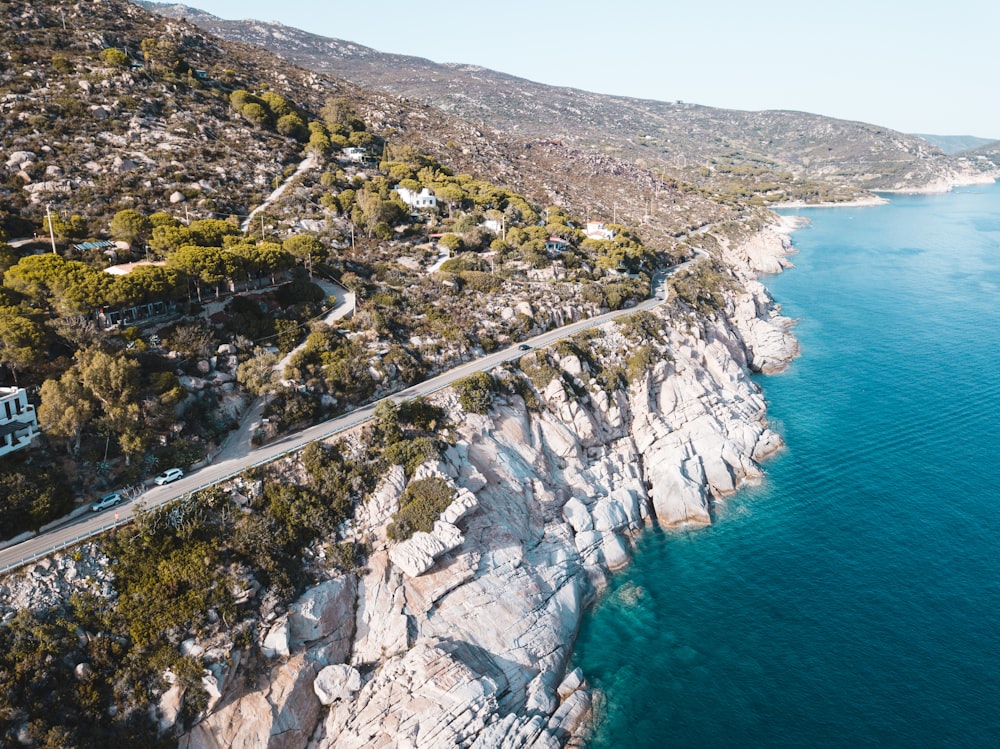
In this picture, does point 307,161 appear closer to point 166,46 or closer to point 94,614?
point 166,46

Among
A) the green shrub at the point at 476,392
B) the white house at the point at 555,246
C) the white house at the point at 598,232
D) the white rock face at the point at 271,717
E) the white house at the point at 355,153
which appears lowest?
the white rock face at the point at 271,717

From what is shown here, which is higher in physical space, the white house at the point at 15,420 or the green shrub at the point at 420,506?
the white house at the point at 15,420

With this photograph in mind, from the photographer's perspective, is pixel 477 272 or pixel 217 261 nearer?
pixel 217 261

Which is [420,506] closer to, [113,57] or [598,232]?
[598,232]

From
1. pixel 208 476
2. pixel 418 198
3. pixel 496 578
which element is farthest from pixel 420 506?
pixel 418 198

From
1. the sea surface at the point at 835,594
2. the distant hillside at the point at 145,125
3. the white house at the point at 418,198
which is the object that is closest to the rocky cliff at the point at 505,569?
the sea surface at the point at 835,594

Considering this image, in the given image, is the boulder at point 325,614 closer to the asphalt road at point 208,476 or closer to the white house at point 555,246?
the asphalt road at point 208,476

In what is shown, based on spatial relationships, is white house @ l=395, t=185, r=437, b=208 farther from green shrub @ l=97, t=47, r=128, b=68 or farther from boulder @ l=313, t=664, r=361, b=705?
boulder @ l=313, t=664, r=361, b=705

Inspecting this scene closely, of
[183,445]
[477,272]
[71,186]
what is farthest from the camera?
[477,272]

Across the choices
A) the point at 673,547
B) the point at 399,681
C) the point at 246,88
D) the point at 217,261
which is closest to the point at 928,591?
the point at 673,547
